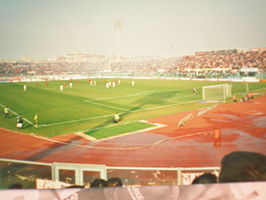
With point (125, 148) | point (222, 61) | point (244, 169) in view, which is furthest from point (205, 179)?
point (222, 61)

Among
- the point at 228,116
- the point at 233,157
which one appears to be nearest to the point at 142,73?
the point at 228,116

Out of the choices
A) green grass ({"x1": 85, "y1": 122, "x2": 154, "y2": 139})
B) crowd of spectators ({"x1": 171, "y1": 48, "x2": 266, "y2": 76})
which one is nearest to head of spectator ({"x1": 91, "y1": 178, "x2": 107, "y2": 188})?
green grass ({"x1": 85, "y1": 122, "x2": 154, "y2": 139})

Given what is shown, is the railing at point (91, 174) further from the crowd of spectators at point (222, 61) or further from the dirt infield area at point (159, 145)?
the crowd of spectators at point (222, 61)

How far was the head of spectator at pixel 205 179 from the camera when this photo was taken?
2170 mm

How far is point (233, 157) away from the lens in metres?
2.57

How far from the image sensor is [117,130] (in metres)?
9.98

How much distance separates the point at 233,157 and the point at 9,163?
246cm

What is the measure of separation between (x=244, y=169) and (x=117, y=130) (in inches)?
312

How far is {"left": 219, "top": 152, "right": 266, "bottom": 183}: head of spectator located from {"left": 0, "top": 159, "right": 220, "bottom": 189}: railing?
0.34 feet

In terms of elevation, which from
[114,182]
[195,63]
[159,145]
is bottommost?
[159,145]

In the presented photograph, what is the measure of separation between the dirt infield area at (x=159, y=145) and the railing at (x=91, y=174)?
292 centimetres

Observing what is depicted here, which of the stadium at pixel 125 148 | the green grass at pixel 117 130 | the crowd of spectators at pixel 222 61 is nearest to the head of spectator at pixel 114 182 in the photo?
the stadium at pixel 125 148

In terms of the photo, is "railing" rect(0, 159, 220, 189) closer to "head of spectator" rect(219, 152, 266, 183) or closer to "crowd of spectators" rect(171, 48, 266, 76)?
"head of spectator" rect(219, 152, 266, 183)

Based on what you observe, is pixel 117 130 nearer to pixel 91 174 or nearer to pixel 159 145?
pixel 159 145
